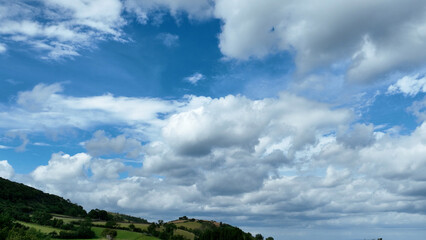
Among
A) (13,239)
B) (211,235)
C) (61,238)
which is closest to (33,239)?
(13,239)

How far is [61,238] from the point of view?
196 m

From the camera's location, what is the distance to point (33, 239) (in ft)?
395

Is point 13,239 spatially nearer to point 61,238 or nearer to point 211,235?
point 61,238

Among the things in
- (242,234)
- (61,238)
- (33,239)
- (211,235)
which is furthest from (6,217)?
(242,234)

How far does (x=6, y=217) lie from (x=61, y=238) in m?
35.3

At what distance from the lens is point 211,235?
192250mm

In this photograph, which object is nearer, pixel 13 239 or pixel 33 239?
pixel 13 239

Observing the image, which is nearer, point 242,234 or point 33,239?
point 33,239

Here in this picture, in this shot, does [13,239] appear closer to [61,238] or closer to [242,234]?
[61,238]

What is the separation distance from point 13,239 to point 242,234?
11470 cm

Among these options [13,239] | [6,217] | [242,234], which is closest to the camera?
[13,239]

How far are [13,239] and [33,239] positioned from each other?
10619mm

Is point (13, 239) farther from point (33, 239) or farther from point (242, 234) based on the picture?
point (242, 234)

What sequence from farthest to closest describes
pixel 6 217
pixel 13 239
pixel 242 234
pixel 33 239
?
pixel 242 234 → pixel 6 217 → pixel 33 239 → pixel 13 239
